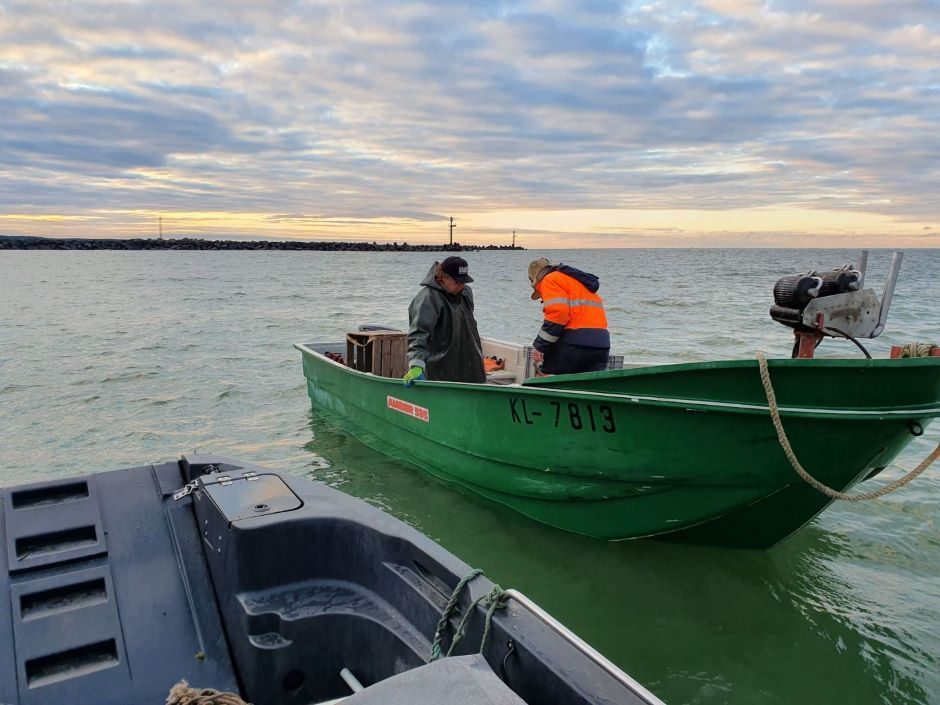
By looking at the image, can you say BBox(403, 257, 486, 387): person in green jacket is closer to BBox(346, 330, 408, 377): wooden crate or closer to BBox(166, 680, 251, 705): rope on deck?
BBox(346, 330, 408, 377): wooden crate

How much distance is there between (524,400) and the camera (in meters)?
5.11

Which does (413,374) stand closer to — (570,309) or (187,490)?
(570,309)

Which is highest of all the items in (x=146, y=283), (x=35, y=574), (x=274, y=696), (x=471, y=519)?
(x=35, y=574)

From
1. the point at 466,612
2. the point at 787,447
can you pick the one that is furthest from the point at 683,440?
the point at 466,612

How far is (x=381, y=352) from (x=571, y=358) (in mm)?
2829

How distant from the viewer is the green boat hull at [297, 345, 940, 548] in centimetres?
382

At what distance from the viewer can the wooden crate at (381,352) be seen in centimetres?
771

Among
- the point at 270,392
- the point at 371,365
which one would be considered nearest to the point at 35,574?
the point at 371,365

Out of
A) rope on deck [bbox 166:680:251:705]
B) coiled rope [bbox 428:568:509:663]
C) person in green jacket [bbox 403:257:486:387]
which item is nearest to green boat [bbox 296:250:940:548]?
person in green jacket [bbox 403:257:486:387]

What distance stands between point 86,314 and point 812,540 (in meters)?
25.1

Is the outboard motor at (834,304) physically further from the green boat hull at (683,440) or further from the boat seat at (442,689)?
the boat seat at (442,689)

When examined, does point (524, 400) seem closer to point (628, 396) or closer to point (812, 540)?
point (628, 396)

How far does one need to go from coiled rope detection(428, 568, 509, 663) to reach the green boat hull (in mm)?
2497

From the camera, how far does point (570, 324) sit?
18.4 ft
